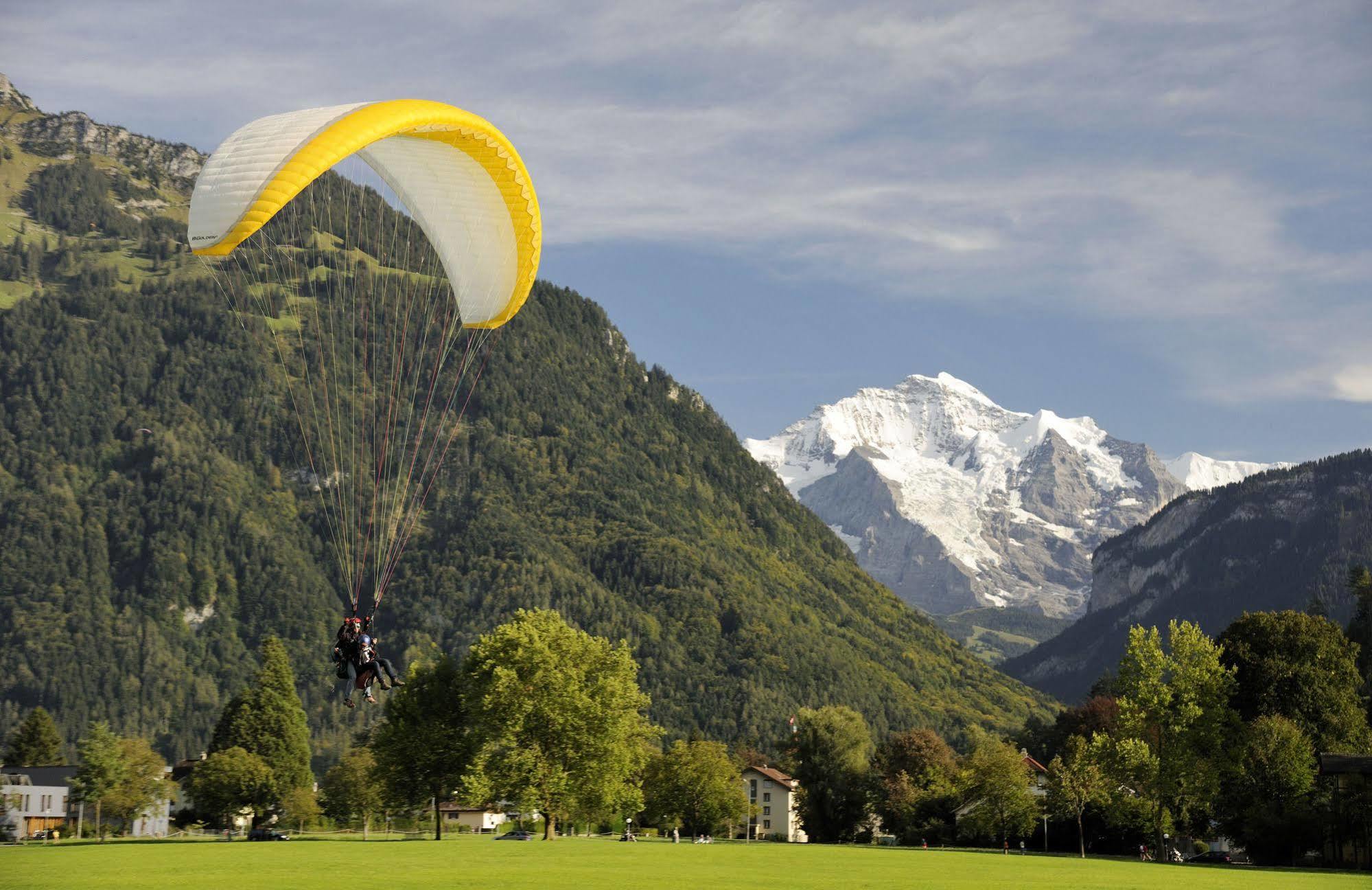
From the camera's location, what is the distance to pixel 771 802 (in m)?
130

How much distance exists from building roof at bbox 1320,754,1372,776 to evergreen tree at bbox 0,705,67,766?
3574 inches

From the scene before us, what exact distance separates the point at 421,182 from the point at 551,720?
3177cm

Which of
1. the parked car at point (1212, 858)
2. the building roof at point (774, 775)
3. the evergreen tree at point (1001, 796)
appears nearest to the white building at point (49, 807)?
the evergreen tree at point (1001, 796)

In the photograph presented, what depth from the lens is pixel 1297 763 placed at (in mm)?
58906

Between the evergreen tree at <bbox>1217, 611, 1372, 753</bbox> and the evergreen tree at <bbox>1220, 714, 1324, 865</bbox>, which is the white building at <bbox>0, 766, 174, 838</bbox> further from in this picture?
the evergreen tree at <bbox>1217, 611, 1372, 753</bbox>

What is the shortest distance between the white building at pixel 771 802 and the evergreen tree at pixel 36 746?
188 ft

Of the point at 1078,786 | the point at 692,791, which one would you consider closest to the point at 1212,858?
the point at 1078,786

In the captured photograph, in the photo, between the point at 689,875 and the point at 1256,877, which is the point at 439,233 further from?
the point at 1256,877

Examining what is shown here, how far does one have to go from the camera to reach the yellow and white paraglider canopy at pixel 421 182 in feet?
88.5

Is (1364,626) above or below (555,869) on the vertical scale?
above

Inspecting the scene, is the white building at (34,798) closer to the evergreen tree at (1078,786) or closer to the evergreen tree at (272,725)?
the evergreen tree at (272,725)

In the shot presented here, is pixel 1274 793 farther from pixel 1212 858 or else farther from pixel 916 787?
pixel 916 787

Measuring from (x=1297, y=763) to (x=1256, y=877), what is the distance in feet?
52.8

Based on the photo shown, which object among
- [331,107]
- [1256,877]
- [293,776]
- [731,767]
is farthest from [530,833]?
[331,107]
